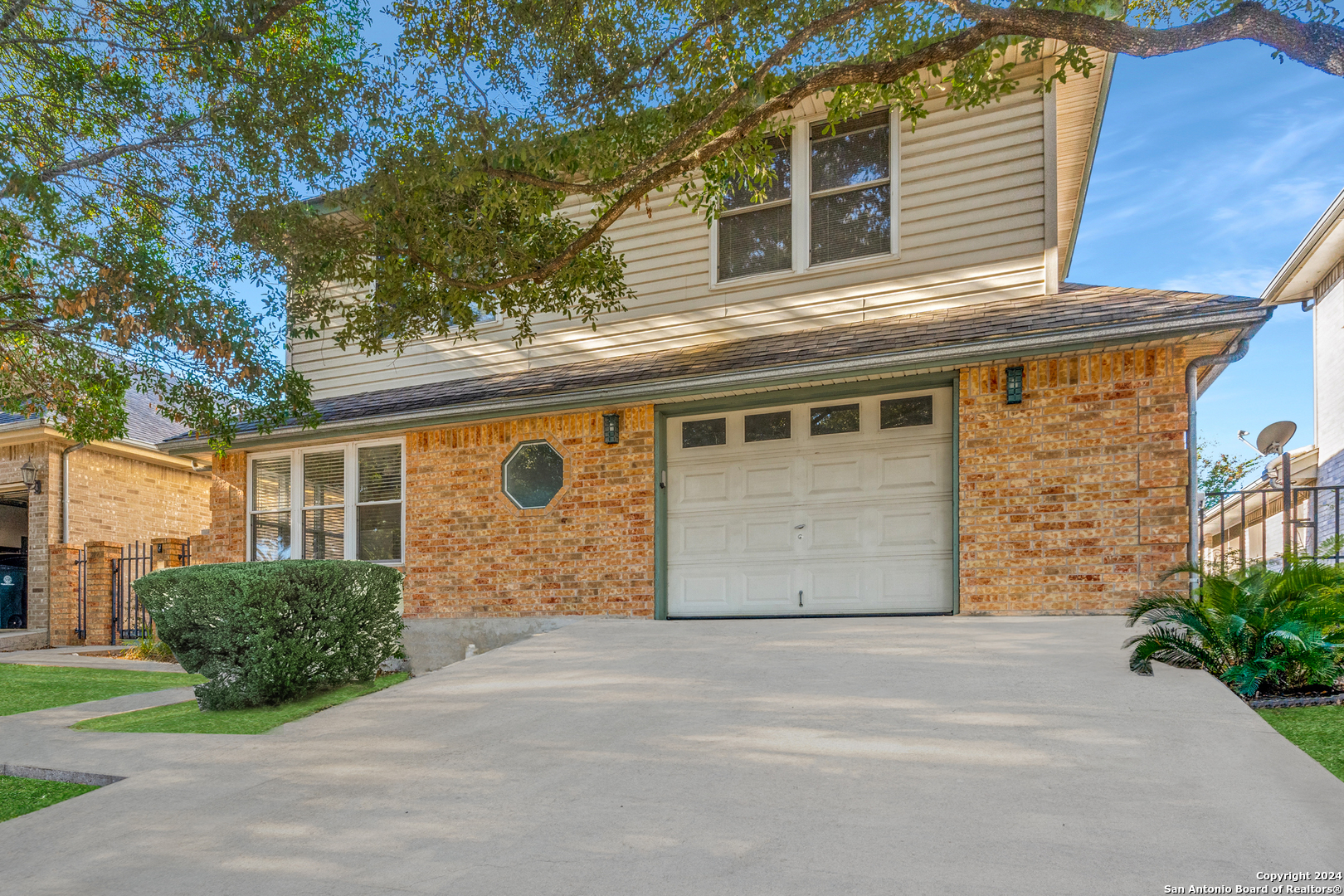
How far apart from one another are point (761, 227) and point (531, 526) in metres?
4.31

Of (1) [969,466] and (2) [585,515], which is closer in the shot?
(1) [969,466]

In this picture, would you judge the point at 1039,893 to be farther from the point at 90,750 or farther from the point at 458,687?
the point at 90,750

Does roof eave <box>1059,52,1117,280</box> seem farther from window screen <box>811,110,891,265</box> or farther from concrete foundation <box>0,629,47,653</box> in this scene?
concrete foundation <box>0,629,47,653</box>

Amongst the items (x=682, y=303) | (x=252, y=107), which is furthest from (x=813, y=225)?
(x=252, y=107)

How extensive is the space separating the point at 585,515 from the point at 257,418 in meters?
3.71

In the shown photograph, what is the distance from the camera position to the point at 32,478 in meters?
14.3

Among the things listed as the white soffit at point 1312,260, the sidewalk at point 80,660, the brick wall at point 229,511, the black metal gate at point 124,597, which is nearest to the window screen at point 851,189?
the white soffit at point 1312,260

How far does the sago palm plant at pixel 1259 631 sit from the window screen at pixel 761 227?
17.6ft

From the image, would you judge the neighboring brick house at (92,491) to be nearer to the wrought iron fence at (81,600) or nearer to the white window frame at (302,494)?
the wrought iron fence at (81,600)

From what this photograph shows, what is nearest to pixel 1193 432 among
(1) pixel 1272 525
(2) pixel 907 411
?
(2) pixel 907 411

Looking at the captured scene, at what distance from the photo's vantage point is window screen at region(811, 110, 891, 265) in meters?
9.13

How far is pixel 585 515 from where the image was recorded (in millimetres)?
9555

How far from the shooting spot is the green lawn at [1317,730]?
403cm

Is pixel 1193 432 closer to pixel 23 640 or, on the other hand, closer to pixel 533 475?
pixel 533 475
